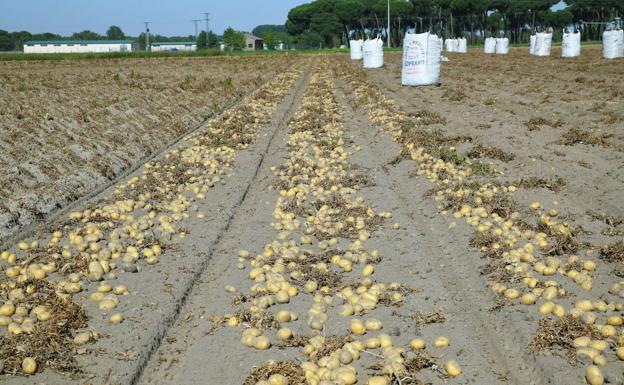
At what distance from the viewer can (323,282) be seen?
4.63m

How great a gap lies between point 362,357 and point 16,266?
353 cm

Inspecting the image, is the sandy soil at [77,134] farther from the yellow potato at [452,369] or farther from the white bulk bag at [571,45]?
the white bulk bag at [571,45]

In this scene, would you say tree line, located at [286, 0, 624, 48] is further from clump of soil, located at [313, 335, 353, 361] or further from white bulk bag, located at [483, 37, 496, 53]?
clump of soil, located at [313, 335, 353, 361]

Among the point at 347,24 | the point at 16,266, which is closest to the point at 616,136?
the point at 16,266

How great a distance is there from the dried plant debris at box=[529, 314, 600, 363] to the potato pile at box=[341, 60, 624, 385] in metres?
0.06

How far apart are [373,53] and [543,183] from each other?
76.2 feet

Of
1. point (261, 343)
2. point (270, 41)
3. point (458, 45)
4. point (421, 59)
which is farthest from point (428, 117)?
point (270, 41)

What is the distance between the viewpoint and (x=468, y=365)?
11.5ft

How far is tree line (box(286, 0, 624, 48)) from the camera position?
10788 centimetres

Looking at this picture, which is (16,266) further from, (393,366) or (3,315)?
(393,366)

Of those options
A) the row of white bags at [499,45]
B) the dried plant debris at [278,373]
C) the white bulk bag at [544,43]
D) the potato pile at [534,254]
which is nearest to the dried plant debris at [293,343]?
the dried plant debris at [278,373]

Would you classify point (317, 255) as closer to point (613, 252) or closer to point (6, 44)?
point (613, 252)

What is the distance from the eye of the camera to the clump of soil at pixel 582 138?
8875 millimetres

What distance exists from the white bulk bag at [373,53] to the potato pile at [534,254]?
22.1 meters
